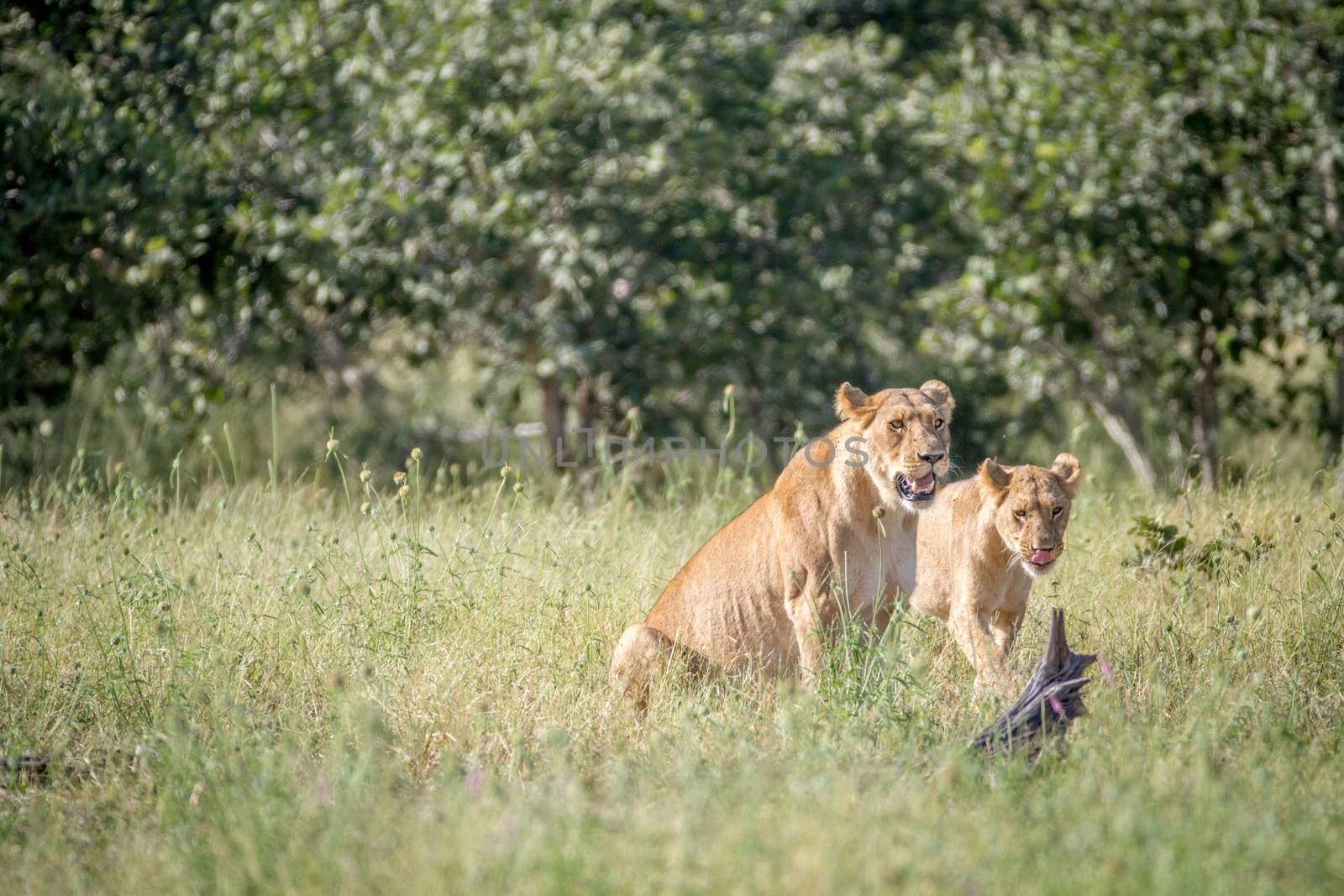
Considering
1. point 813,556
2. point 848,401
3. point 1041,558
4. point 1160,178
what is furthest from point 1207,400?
point 813,556

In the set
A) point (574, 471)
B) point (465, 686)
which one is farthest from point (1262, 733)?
point (574, 471)

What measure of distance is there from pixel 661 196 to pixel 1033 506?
461 centimetres

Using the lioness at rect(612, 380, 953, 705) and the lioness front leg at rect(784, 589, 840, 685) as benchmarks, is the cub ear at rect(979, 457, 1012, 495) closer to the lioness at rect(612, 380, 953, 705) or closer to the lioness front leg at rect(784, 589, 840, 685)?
the lioness at rect(612, 380, 953, 705)

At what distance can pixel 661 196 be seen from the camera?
884 cm

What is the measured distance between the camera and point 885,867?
2926 millimetres

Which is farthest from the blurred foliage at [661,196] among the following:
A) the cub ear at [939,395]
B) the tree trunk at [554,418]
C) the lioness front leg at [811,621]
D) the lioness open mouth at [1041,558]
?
the lioness open mouth at [1041,558]

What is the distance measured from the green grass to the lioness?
0.16 meters

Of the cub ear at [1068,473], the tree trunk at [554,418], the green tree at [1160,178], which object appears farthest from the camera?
the tree trunk at [554,418]

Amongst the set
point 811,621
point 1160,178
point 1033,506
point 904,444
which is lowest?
point 811,621

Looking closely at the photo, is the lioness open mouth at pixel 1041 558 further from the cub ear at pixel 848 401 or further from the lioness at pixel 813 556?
the cub ear at pixel 848 401

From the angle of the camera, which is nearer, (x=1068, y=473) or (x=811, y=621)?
(x=811, y=621)

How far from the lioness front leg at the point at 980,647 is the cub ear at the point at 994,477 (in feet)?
1.47

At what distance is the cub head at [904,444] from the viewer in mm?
4609

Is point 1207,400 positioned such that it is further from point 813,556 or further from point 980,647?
point 813,556
